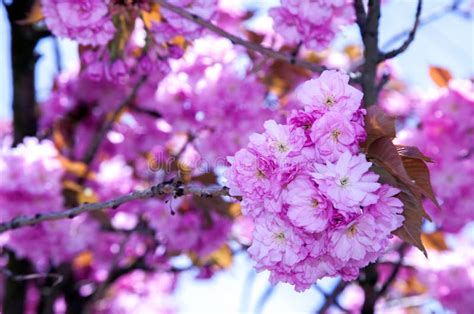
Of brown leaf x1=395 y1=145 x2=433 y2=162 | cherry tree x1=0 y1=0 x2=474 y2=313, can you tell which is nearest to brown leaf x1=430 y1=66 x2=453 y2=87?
cherry tree x1=0 y1=0 x2=474 y2=313

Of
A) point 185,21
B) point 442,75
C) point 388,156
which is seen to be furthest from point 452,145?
point 388,156

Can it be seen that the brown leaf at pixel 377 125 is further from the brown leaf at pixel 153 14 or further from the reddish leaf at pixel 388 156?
the brown leaf at pixel 153 14

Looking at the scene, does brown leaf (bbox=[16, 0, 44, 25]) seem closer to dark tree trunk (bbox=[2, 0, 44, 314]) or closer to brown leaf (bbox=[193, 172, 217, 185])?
dark tree trunk (bbox=[2, 0, 44, 314])

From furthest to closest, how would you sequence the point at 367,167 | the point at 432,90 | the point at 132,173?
the point at 132,173 → the point at 432,90 → the point at 367,167

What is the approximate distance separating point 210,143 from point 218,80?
21 cm

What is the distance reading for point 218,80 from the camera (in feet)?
8.44

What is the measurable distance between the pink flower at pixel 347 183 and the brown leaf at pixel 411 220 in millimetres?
107

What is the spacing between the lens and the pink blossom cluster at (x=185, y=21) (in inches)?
73.9

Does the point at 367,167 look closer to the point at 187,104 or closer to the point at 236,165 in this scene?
the point at 236,165

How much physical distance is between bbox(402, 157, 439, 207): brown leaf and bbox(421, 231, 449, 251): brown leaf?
1.51 m

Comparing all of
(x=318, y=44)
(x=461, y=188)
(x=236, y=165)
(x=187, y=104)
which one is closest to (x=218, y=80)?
(x=187, y=104)

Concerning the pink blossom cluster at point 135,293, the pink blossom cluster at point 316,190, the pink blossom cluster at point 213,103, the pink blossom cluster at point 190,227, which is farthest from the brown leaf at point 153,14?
the pink blossom cluster at point 135,293

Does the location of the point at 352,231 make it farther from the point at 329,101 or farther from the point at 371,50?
the point at 371,50

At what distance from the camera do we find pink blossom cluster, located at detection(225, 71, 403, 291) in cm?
119
